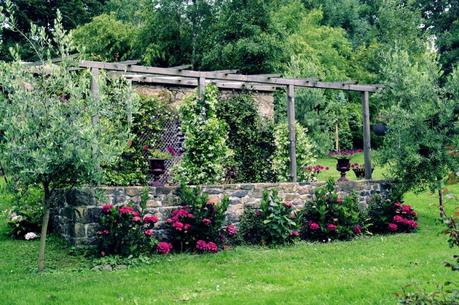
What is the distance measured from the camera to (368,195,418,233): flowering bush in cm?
1084

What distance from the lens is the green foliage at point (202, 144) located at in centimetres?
966

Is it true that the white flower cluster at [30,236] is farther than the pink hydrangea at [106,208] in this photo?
Yes

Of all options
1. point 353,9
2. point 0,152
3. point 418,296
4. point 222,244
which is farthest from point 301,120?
point 353,9

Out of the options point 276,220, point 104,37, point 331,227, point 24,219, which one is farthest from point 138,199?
point 104,37

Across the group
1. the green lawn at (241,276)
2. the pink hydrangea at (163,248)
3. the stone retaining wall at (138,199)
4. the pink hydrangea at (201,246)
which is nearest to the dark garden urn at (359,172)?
the stone retaining wall at (138,199)

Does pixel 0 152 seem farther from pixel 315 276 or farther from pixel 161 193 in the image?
pixel 315 276

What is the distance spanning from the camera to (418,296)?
3.81 metres

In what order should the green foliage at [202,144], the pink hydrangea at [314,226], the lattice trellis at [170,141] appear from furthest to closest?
the lattice trellis at [170,141] < the pink hydrangea at [314,226] < the green foliage at [202,144]

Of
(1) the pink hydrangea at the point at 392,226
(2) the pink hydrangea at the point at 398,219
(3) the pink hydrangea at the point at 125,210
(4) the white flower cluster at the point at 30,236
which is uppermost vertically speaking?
(3) the pink hydrangea at the point at 125,210

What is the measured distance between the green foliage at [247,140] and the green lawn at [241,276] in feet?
7.86

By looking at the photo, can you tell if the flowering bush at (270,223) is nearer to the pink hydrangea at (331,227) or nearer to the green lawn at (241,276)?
the green lawn at (241,276)

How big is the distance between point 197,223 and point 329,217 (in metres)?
2.72

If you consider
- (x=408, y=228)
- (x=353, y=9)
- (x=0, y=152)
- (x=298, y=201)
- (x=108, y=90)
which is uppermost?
(x=353, y=9)

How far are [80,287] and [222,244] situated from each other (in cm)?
296
